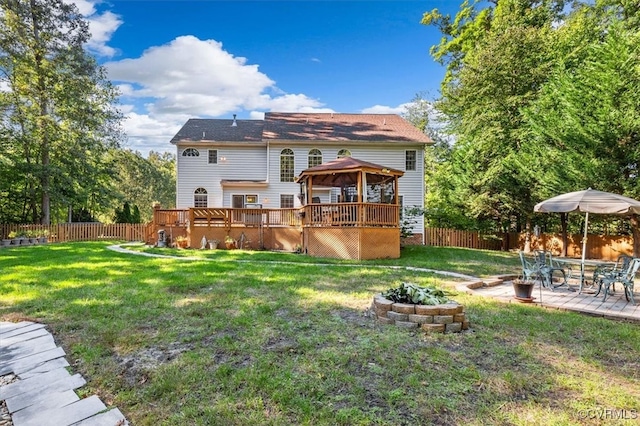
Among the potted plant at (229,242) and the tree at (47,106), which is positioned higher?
the tree at (47,106)

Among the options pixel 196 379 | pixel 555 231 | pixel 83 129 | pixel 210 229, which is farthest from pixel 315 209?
pixel 83 129

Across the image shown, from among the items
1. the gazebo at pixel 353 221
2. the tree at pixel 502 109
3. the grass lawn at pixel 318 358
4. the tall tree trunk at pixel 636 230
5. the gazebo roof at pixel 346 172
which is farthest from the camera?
the tree at pixel 502 109

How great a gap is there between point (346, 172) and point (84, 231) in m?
15.5

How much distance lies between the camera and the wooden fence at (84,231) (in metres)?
17.4

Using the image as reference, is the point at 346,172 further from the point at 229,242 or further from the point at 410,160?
the point at 410,160

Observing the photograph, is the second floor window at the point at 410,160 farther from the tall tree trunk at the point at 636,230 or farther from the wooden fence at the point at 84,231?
the wooden fence at the point at 84,231

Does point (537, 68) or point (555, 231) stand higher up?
point (537, 68)

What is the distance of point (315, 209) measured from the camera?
12195 millimetres

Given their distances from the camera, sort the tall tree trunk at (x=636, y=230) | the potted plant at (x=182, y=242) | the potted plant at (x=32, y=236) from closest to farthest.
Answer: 1. the tall tree trunk at (x=636, y=230)
2. the potted plant at (x=182, y=242)
3. the potted plant at (x=32, y=236)

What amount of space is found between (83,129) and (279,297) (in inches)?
866

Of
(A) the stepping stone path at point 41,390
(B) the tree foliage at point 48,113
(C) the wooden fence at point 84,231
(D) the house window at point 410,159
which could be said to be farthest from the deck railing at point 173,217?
(D) the house window at point 410,159

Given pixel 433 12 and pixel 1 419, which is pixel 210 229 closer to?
pixel 1 419

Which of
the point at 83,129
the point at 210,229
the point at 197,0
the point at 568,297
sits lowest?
the point at 568,297

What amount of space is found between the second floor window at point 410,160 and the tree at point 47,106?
18965 millimetres
